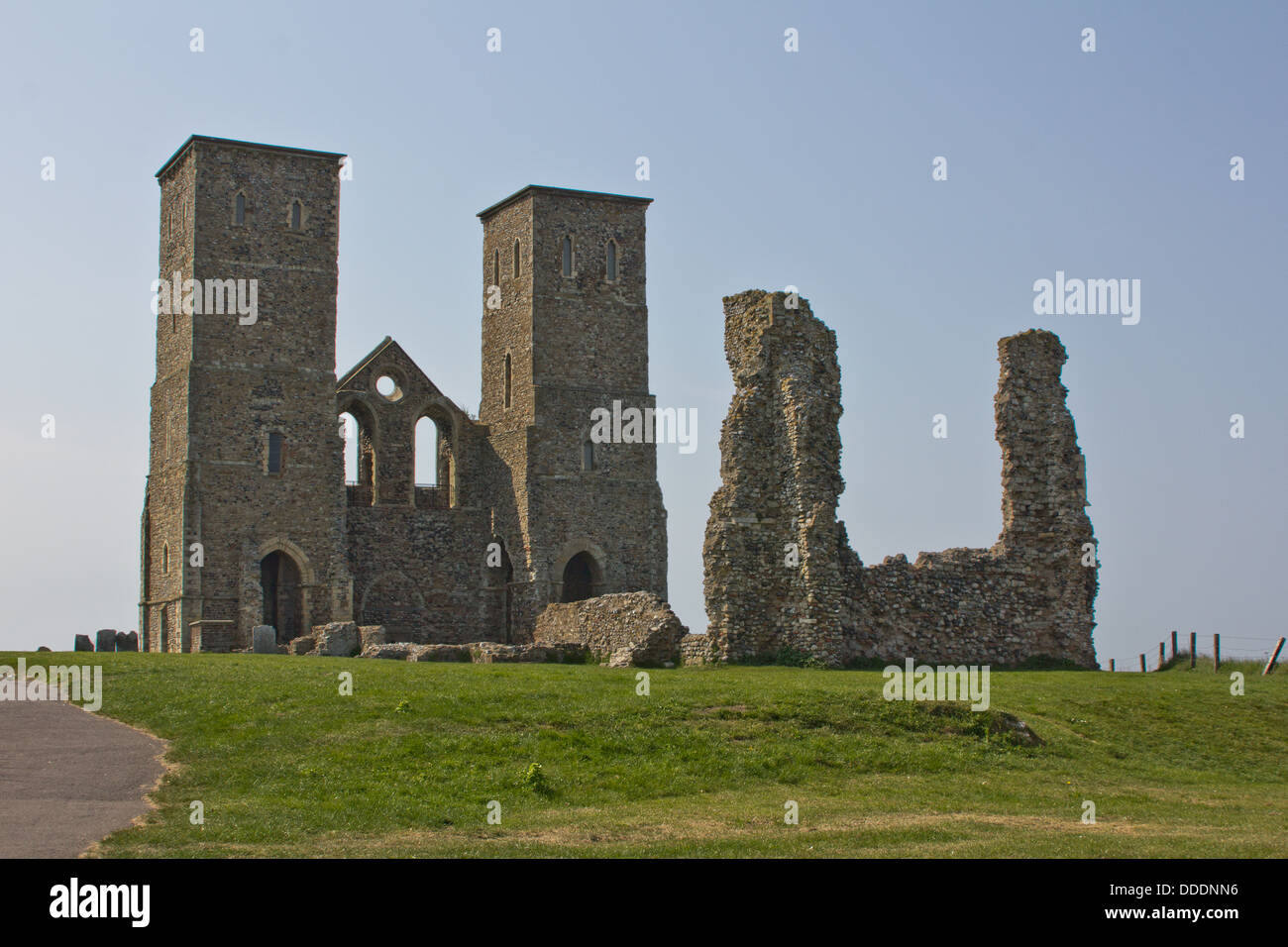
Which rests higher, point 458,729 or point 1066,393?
point 1066,393

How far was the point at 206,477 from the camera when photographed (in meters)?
45.0

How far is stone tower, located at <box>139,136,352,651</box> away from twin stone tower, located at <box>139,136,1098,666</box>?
0.07 m

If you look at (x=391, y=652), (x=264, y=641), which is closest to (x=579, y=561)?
(x=264, y=641)

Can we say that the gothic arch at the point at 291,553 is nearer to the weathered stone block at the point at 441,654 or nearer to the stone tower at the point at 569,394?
the stone tower at the point at 569,394

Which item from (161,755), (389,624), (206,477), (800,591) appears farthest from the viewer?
(389,624)

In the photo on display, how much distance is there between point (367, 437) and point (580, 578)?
27.4 feet

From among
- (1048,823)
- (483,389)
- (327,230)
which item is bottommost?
(1048,823)

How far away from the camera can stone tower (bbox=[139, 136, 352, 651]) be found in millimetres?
44906

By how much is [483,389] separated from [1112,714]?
31.9m

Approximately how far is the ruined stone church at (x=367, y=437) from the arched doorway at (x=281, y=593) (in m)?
0.07

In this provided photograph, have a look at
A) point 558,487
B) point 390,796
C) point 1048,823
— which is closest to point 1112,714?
point 1048,823

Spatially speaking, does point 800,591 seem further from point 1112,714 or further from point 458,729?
point 458,729

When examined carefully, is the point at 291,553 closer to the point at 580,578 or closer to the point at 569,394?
the point at 580,578

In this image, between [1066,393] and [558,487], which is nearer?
[1066,393]
